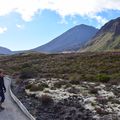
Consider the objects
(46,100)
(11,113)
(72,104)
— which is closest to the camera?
(11,113)

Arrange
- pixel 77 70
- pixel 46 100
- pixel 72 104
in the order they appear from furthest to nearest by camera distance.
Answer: pixel 77 70 < pixel 46 100 < pixel 72 104

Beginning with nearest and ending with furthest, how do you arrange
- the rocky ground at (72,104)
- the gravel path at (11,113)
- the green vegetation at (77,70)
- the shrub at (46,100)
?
1. the gravel path at (11,113)
2. the rocky ground at (72,104)
3. the shrub at (46,100)
4. the green vegetation at (77,70)

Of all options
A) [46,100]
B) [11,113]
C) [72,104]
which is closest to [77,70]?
[46,100]

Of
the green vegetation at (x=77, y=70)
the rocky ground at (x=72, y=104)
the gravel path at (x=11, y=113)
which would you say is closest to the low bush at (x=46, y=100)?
the rocky ground at (x=72, y=104)

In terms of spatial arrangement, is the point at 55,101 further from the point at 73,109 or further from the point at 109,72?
the point at 109,72

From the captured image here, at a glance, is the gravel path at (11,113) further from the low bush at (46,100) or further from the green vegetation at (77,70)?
the green vegetation at (77,70)

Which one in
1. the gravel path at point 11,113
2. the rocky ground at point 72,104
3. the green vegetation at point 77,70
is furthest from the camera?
the green vegetation at point 77,70

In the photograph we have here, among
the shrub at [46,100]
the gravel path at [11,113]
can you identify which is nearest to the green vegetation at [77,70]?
the shrub at [46,100]

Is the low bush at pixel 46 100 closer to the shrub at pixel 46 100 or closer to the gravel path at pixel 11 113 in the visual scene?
the shrub at pixel 46 100

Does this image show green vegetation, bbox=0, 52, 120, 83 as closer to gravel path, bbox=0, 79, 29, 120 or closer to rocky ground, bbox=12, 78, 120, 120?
rocky ground, bbox=12, 78, 120, 120

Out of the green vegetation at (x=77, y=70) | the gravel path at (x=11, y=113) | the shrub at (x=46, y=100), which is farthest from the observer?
the green vegetation at (x=77, y=70)

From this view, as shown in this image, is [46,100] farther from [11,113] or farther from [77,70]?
[77,70]

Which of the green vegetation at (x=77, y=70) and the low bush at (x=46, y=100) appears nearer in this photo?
the low bush at (x=46, y=100)

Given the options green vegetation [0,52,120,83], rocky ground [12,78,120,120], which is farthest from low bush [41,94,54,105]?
green vegetation [0,52,120,83]
